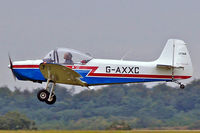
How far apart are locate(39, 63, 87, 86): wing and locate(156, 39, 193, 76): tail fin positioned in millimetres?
3091

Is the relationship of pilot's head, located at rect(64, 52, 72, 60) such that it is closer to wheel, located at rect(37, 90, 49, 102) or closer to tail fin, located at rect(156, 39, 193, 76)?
wheel, located at rect(37, 90, 49, 102)

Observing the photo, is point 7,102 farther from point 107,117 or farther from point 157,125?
point 157,125

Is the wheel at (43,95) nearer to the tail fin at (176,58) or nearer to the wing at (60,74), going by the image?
the wing at (60,74)

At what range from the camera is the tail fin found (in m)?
19.2

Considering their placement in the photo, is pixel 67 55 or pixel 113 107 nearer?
pixel 67 55

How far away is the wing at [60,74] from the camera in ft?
60.1

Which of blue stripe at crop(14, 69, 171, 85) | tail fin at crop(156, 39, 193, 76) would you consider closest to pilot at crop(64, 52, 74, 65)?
blue stripe at crop(14, 69, 171, 85)

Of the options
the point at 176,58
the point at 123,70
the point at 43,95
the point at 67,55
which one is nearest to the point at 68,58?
the point at 67,55

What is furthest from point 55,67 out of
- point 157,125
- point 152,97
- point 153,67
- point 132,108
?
point 152,97

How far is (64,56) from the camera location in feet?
61.3

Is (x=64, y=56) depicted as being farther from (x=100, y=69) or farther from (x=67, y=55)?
(x=100, y=69)

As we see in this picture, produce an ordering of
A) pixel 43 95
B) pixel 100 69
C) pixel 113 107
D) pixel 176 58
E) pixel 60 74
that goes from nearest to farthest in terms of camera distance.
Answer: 1. pixel 60 74
2. pixel 43 95
3. pixel 100 69
4. pixel 176 58
5. pixel 113 107

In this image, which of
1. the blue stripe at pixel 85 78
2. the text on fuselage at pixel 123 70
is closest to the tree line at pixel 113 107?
the blue stripe at pixel 85 78

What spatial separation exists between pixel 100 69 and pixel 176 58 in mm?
2859
